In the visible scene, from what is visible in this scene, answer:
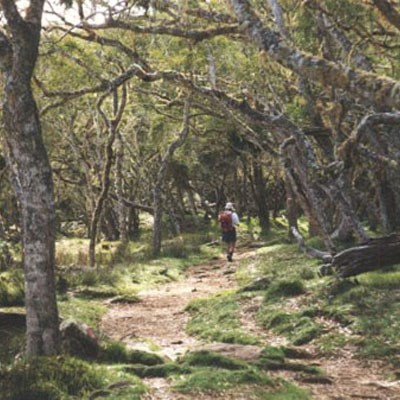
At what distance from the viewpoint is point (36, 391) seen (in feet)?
24.9

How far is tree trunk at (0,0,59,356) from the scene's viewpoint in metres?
8.84

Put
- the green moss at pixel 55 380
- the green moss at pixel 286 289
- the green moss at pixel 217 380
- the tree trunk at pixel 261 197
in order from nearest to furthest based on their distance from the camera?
the green moss at pixel 55 380
the green moss at pixel 217 380
the green moss at pixel 286 289
the tree trunk at pixel 261 197

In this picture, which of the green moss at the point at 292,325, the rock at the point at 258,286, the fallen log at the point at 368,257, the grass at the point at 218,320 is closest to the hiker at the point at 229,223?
the rock at the point at 258,286

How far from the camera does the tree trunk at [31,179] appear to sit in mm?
8836

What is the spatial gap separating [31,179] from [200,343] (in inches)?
204

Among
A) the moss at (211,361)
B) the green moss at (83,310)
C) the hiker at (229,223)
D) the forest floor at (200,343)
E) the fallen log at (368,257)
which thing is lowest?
the forest floor at (200,343)

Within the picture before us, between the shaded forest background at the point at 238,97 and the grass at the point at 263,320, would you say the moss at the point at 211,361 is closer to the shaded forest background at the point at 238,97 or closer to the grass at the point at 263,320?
the grass at the point at 263,320

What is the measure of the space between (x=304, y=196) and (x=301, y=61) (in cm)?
805

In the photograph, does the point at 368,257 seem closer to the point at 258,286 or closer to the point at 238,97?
the point at 258,286

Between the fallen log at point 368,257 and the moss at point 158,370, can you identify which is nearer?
the moss at point 158,370

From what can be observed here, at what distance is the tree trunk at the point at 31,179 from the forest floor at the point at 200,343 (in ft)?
6.66

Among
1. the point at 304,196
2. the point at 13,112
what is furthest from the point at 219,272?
the point at 13,112

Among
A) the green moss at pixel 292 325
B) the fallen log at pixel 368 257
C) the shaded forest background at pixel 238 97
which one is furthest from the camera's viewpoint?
the fallen log at pixel 368 257

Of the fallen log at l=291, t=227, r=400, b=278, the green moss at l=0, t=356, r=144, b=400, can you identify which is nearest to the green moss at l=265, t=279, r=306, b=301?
the fallen log at l=291, t=227, r=400, b=278
